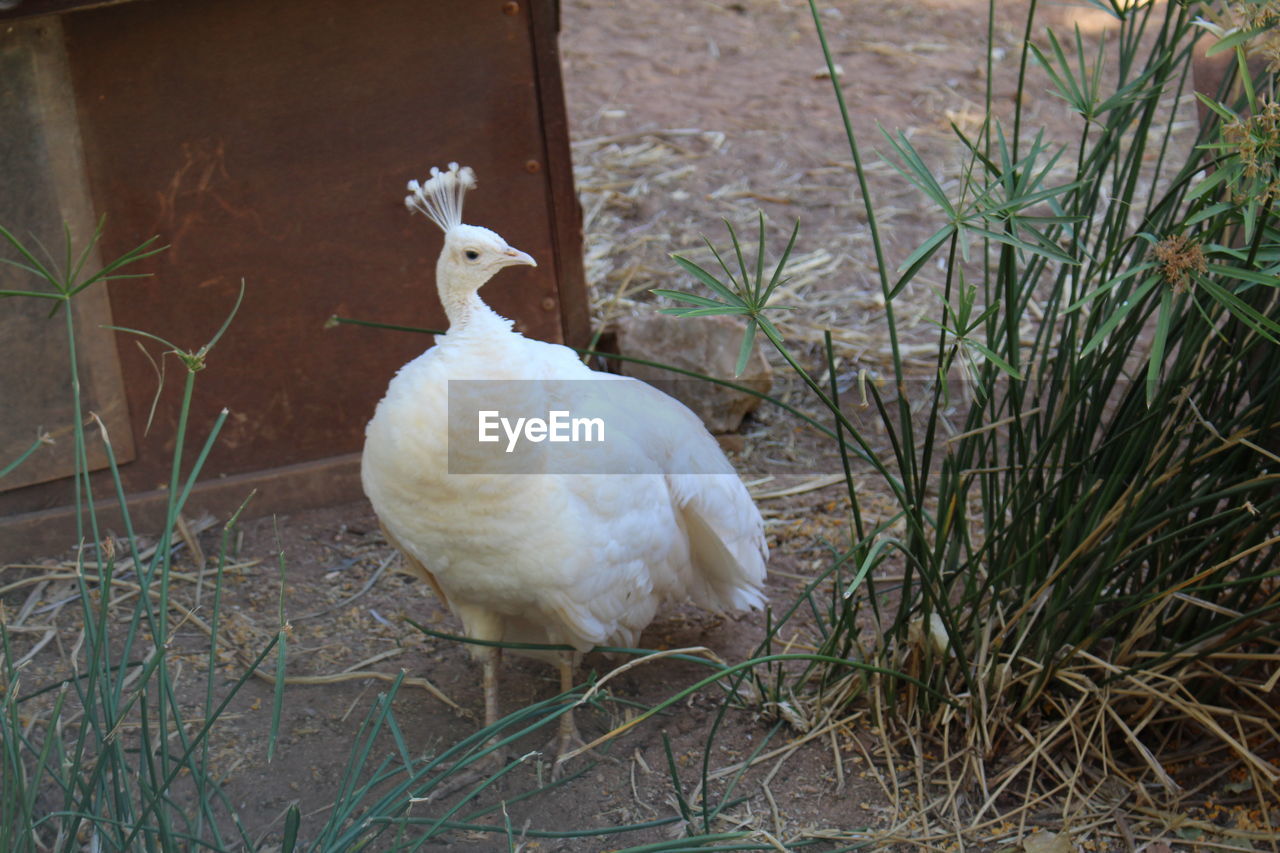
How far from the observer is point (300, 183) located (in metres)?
2.96

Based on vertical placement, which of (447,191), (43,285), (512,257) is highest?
(447,191)

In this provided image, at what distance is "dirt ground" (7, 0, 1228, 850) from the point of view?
236cm

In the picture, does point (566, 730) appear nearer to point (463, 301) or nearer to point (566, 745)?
point (566, 745)

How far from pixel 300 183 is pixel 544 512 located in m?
1.20

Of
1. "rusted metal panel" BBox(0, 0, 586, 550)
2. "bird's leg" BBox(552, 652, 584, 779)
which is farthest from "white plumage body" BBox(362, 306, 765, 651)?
"rusted metal panel" BBox(0, 0, 586, 550)

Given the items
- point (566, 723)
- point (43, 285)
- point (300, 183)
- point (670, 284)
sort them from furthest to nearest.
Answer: point (670, 284) < point (300, 183) < point (43, 285) < point (566, 723)

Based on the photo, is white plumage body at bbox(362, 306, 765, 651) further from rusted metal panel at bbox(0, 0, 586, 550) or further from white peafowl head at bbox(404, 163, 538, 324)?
rusted metal panel at bbox(0, 0, 586, 550)

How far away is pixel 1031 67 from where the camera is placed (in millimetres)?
5375

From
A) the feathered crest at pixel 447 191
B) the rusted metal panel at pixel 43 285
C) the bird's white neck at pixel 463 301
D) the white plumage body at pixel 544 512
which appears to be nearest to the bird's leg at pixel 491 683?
the white plumage body at pixel 544 512

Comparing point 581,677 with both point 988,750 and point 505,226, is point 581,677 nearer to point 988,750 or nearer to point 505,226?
point 988,750

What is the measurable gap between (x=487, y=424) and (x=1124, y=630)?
1147mm

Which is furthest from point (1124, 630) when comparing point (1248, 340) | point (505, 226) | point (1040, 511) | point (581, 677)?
point (505, 226)

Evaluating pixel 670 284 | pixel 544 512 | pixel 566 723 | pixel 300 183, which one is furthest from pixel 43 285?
pixel 670 284

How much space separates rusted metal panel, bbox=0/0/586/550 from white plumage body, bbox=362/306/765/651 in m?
0.83
